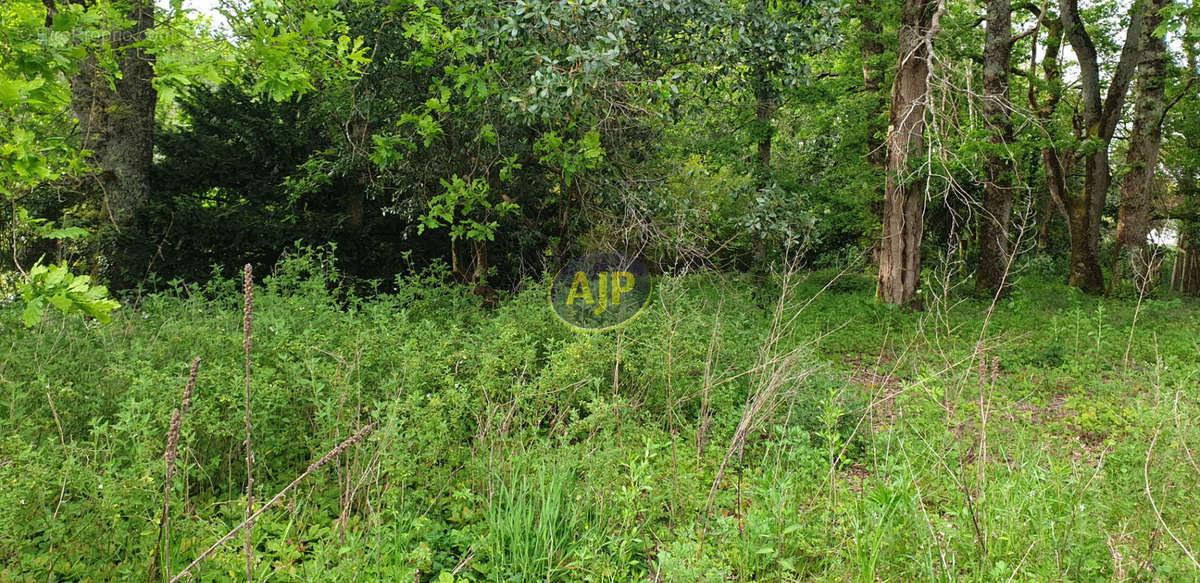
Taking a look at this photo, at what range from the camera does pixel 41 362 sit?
4.21 meters

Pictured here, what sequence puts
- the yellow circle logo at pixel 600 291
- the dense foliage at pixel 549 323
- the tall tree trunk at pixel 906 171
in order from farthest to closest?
the tall tree trunk at pixel 906 171, the yellow circle logo at pixel 600 291, the dense foliage at pixel 549 323

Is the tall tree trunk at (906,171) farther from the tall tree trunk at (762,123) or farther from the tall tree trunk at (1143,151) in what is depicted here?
the tall tree trunk at (1143,151)

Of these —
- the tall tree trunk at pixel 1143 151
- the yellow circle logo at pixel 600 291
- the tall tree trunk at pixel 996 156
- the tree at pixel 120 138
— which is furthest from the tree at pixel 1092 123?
the tree at pixel 120 138

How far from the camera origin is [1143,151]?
11211 millimetres

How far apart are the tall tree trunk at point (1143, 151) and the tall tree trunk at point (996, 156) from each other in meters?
1.87

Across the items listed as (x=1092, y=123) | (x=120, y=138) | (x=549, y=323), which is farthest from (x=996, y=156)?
(x=120, y=138)

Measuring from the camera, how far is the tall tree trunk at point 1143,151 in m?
10.8

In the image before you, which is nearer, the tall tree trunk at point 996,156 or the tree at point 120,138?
the tree at point 120,138

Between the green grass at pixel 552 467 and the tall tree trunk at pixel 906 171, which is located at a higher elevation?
the tall tree trunk at pixel 906 171

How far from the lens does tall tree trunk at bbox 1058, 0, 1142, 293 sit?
36.6ft

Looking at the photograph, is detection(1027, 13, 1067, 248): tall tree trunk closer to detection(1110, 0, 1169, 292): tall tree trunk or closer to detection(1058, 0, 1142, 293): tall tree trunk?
detection(1058, 0, 1142, 293): tall tree trunk

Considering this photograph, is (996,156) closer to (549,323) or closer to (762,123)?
(762,123)

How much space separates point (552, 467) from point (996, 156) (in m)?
10.3

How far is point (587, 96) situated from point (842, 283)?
7.50m
